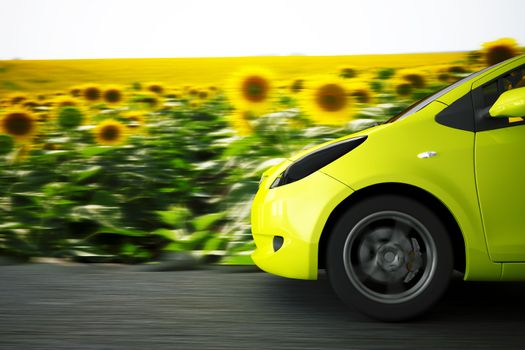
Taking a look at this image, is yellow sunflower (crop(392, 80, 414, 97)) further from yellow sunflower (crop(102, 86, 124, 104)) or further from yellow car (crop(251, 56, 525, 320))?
yellow car (crop(251, 56, 525, 320))

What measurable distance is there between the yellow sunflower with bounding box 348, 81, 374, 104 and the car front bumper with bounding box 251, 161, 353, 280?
2.53m

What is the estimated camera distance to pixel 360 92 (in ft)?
22.9

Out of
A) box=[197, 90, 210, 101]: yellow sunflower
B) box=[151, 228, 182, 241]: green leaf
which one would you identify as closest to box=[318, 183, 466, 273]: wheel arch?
box=[151, 228, 182, 241]: green leaf

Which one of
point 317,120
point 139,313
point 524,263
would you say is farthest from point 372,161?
point 317,120

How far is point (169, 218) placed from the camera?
656cm

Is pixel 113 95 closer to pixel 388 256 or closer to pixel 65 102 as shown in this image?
pixel 65 102

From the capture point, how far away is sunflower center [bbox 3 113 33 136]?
6992 mm

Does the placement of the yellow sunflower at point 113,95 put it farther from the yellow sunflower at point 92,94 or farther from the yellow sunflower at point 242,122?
the yellow sunflower at point 242,122

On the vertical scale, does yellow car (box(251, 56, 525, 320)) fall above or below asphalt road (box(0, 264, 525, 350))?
above

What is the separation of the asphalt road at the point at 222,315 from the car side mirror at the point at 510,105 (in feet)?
3.87

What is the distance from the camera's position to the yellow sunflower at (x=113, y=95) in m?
7.53

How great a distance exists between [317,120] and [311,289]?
2.10m

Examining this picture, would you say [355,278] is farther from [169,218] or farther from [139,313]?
[169,218]

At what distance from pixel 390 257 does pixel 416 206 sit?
33 centimetres
